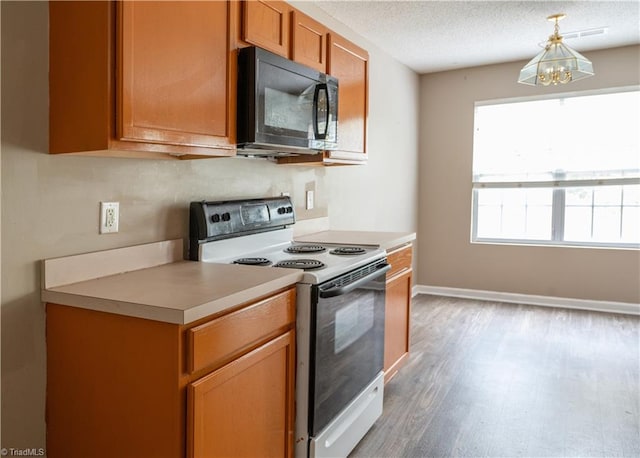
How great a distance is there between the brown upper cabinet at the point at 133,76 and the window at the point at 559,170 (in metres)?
3.94

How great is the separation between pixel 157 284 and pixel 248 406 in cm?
49

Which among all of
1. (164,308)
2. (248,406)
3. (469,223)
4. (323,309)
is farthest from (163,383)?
(469,223)

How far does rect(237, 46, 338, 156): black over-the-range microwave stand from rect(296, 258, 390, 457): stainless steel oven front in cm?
A: 63

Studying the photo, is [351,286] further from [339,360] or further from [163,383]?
[163,383]

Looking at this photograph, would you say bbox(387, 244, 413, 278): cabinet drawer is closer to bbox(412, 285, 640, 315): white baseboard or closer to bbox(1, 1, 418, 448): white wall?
bbox(1, 1, 418, 448): white wall

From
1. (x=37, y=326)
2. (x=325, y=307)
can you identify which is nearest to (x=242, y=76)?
(x=325, y=307)

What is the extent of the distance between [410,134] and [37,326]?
13.7 feet

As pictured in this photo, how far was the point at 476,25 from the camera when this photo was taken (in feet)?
11.9

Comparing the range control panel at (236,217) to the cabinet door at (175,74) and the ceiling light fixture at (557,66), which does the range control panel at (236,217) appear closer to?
the cabinet door at (175,74)

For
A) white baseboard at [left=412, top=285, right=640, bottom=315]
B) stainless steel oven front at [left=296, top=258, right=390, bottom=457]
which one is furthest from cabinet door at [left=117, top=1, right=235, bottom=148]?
white baseboard at [left=412, top=285, right=640, bottom=315]

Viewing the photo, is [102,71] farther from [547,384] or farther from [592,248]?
[592,248]

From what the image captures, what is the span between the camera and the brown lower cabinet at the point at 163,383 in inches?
51.4

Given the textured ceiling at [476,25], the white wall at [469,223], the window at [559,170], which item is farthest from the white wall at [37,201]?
the window at [559,170]

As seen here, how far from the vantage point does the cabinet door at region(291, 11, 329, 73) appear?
2.27 m
